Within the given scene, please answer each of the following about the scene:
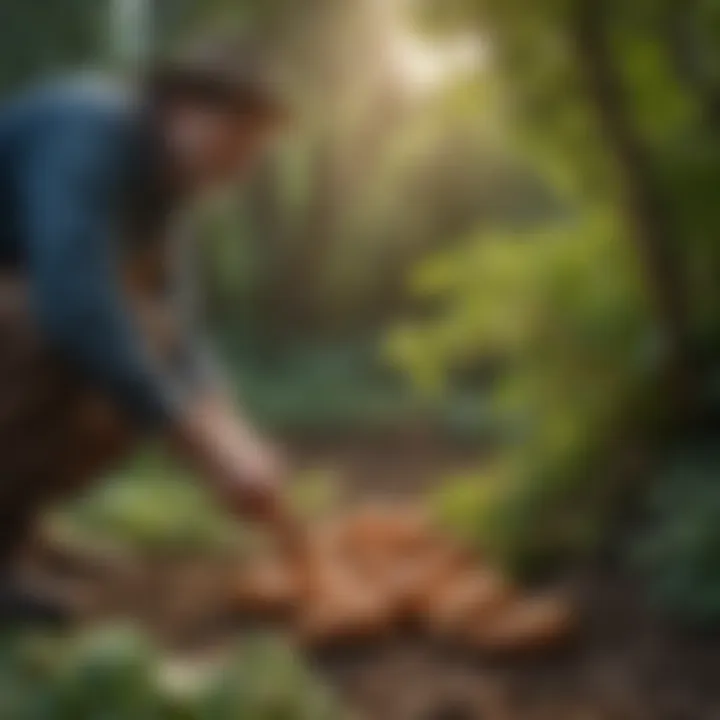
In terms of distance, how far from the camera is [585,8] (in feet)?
3.84

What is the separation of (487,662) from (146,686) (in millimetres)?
279

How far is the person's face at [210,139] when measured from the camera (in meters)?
1.02

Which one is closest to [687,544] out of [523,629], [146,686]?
[523,629]

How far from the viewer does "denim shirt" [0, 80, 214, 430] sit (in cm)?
101

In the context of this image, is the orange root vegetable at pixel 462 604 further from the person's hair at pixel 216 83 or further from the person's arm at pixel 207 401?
the person's hair at pixel 216 83

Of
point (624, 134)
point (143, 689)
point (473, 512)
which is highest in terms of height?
point (624, 134)

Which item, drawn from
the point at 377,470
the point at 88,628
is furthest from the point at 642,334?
the point at 88,628

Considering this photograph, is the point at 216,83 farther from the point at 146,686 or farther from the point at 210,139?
the point at 146,686

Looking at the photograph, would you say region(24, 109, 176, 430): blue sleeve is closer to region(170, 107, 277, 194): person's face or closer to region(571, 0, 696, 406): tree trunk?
region(170, 107, 277, 194): person's face

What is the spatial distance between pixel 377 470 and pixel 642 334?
13.2 inches

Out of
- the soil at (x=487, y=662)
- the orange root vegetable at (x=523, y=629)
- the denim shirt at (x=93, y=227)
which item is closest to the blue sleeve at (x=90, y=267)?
the denim shirt at (x=93, y=227)

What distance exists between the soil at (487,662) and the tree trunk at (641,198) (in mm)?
187

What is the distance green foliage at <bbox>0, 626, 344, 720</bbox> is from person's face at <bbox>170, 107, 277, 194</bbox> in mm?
276

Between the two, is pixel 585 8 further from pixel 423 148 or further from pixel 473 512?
pixel 473 512
